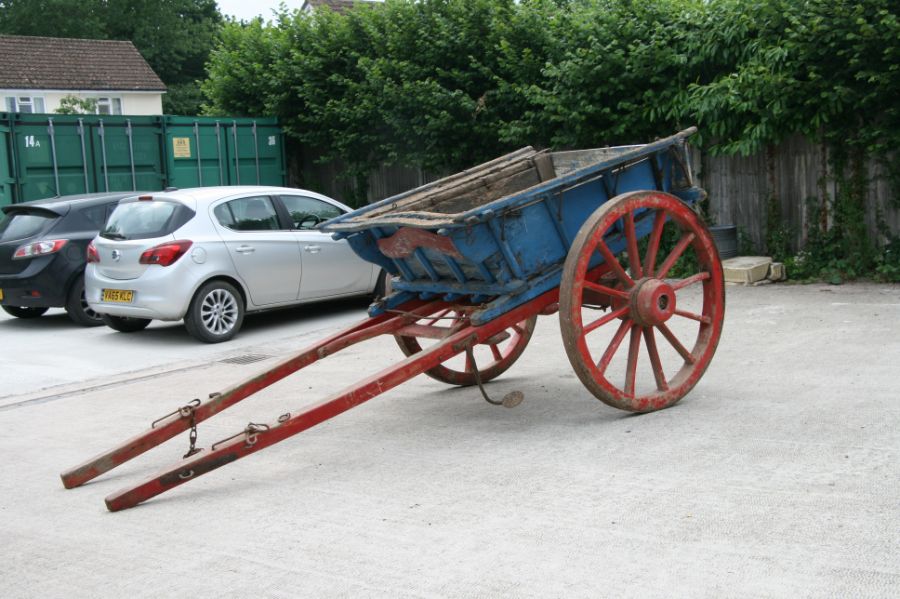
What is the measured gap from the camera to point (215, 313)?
10.5 meters

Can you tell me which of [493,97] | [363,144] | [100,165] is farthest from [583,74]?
[100,165]

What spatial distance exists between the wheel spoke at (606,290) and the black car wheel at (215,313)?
5.50 metres

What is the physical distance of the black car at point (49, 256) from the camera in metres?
11.5

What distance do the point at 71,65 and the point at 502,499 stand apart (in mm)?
41484

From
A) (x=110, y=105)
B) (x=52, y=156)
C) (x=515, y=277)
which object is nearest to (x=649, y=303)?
(x=515, y=277)

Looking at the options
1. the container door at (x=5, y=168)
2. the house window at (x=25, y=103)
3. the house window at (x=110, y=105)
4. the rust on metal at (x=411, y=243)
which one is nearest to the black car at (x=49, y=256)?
the container door at (x=5, y=168)

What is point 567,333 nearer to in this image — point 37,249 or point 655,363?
point 655,363

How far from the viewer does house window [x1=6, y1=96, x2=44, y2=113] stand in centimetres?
3841

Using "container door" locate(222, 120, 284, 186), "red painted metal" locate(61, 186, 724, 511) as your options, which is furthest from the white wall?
"red painted metal" locate(61, 186, 724, 511)

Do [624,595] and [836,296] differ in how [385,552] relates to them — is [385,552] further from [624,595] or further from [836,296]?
[836,296]

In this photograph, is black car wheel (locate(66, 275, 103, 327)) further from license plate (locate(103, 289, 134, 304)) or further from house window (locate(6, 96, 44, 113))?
house window (locate(6, 96, 44, 113))

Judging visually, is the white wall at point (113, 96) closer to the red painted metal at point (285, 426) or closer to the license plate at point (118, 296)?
the license plate at point (118, 296)

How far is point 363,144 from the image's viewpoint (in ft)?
56.5

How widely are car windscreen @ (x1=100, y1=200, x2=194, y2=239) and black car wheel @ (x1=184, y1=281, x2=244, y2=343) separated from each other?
759mm
